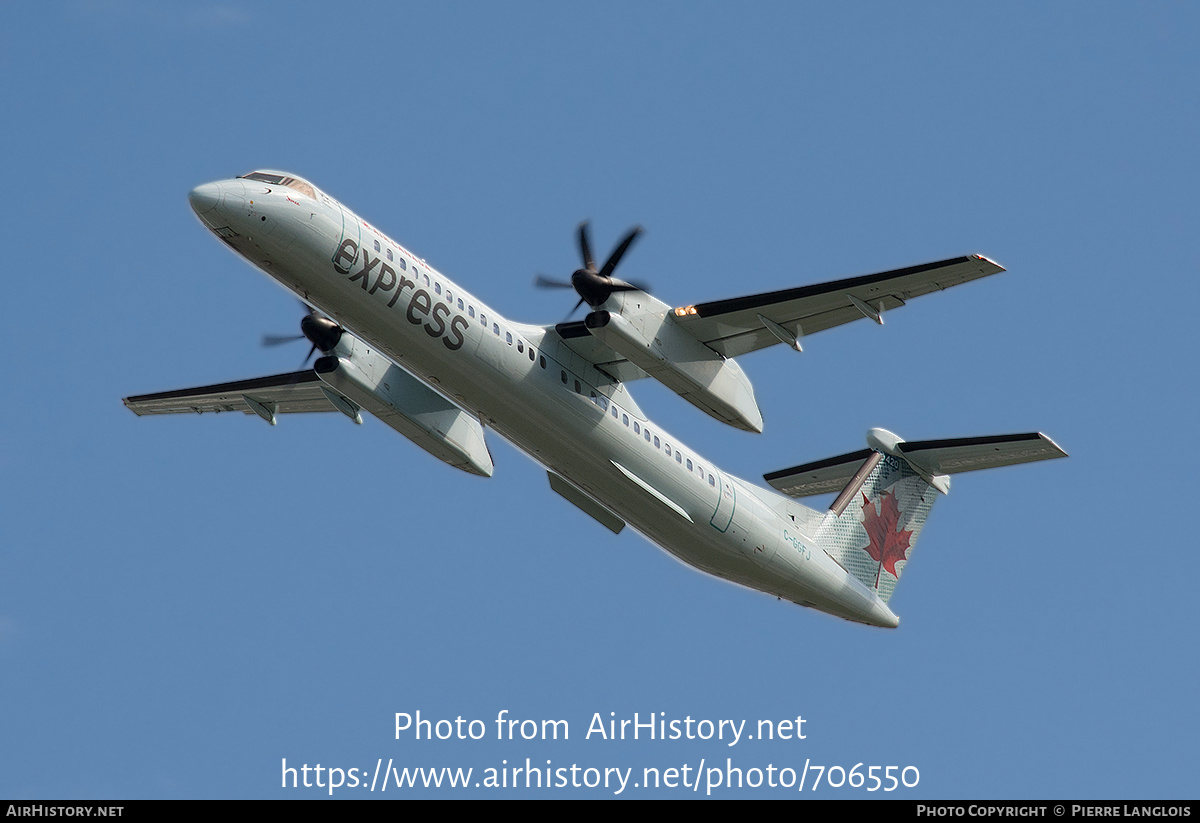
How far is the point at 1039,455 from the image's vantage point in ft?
77.7

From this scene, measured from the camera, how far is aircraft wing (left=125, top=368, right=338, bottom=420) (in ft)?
87.0

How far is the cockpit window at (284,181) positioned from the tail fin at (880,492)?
10.6 m

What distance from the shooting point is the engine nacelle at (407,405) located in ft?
79.6

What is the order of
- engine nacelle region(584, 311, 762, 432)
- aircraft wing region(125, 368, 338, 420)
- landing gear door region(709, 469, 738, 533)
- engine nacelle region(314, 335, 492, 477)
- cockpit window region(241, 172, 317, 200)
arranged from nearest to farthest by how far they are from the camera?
cockpit window region(241, 172, 317, 200), engine nacelle region(584, 311, 762, 432), landing gear door region(709, 469, 738, 533), engine nacelle region(314, 335, 492, 477), aircraft wing region(125, 368, 338, 420)

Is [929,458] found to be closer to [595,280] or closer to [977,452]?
[977,452]

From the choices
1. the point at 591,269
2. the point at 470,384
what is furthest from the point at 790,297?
the point at 470,384

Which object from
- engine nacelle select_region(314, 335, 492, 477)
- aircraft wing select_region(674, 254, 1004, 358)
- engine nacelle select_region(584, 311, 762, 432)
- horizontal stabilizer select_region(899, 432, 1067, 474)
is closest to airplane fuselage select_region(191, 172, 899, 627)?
engine nacelle select_region(314, 335, 492, 477)

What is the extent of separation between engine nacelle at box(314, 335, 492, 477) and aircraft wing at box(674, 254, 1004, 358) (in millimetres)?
4343

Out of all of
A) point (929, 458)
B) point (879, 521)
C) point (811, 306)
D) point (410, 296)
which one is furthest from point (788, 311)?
point (879, 521)

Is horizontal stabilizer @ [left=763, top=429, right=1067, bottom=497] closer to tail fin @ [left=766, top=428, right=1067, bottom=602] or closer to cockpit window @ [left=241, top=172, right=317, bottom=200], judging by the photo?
tail fin @ [left=766, top=428, right=1067, bottom=602]

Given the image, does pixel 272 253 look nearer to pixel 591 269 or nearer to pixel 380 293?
pixel 380 293

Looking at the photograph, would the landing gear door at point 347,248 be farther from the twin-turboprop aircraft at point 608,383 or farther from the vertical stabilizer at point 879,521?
the vertical stabilizer at point 879,521

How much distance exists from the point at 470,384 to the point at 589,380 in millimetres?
2091
